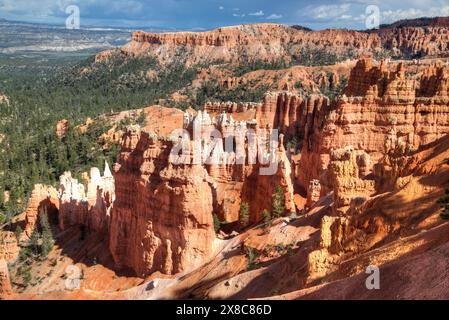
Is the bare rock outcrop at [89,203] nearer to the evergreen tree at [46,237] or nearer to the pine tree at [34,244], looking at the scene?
the evergreen tree at [46,237]

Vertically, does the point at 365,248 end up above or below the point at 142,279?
above

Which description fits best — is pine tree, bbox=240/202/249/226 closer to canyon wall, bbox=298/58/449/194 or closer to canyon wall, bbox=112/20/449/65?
canyon wall, bbox=298/58/449/194

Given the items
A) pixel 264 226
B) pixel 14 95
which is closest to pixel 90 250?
pixel 264 226

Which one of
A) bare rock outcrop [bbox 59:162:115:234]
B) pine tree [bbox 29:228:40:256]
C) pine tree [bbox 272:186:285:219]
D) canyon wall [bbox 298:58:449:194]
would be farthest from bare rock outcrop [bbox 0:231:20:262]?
canyon wall [bbox 298:58:449:194]

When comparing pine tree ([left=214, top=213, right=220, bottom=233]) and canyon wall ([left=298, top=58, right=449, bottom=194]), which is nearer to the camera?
pine tree ([left=214, top=213, right=220, bottom=233])

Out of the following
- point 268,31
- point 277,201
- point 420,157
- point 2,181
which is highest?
point 268,31

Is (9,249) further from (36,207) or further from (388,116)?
(388,116)

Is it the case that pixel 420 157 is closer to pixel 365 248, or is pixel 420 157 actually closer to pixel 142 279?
pixel 365 248

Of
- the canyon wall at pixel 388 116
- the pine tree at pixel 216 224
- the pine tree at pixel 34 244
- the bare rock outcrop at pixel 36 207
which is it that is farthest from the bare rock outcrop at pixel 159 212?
the bare rock outcrop at pixel 36 207
